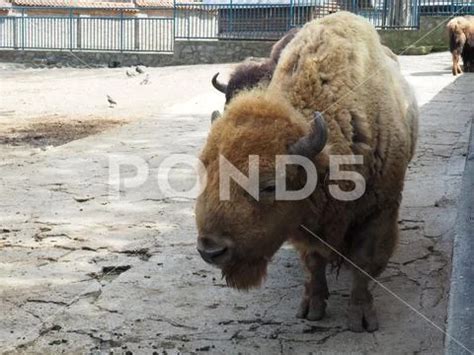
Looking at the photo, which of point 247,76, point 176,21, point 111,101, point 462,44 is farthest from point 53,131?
point 176,21

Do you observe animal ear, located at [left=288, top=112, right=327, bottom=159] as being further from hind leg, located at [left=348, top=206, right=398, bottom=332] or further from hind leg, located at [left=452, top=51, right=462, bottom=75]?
hind leg, located at [left=452, top=51, right=462, bottom=75]

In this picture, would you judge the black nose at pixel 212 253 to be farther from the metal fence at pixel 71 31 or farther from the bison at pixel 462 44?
the metal fence at pixel 71 31

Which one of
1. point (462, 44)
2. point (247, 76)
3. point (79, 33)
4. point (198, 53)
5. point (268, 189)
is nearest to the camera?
point (268, 189)

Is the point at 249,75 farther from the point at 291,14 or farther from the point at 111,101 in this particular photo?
the point at 291,14

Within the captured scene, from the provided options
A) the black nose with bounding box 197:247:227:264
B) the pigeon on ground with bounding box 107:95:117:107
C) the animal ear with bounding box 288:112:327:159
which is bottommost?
the pigeon on ground with bounding box 107:95:117:107

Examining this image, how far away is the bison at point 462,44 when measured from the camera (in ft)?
54.2

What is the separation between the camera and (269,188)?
341 centimetres

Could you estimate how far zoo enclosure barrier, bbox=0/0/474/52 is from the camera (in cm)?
2203

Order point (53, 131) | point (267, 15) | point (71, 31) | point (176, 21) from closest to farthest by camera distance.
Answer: point (53, 131)
point (267, 15)
point (176, 21)
point (71, 31)

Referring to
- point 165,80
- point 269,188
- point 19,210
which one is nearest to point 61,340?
point 269,188

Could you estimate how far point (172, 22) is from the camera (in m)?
25.3

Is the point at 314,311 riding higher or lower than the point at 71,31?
lower

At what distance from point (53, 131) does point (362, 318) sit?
8356 mm

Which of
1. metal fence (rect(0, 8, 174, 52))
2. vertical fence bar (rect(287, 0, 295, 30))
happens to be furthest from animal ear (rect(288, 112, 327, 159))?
metal fence (rect(0, 8, 174, 52))
